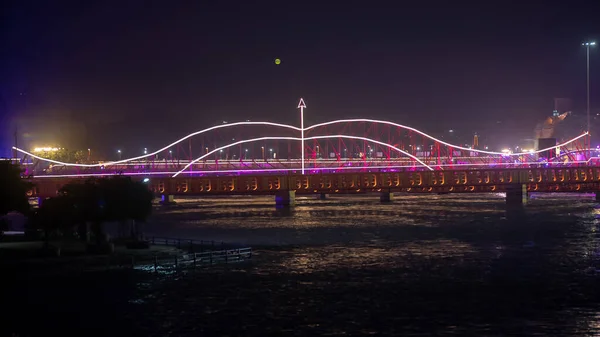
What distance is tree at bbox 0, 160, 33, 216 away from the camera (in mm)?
58875

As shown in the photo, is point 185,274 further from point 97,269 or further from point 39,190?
point 39,190

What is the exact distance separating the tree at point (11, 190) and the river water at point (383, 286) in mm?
15661

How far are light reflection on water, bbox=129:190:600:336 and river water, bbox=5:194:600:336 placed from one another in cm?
8

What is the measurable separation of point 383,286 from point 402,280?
2.58m

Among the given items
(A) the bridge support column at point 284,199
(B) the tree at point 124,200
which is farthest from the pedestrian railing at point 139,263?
(A) the bridge support column at point 284,199

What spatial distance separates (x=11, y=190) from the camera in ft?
195

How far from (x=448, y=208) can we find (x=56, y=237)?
70830 millimetres

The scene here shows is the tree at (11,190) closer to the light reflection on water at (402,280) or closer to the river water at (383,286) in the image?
the river water at (383,286)

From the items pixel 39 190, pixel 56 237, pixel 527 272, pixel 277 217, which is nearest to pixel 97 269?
pixel 56 237

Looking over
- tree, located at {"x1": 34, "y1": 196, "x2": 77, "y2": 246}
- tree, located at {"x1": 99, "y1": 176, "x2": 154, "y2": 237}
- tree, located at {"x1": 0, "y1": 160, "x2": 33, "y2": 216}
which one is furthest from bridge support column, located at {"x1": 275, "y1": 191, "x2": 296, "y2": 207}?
tree, located at {"x1": 0, "y1": 160, "x2": 33, "y2": 216}

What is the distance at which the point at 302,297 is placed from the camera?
45750mm

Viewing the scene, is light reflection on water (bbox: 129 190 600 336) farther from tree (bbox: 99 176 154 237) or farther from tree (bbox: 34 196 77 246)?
tree (bbox: 34 196 77 246)

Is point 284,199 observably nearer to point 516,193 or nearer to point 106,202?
point 516,193

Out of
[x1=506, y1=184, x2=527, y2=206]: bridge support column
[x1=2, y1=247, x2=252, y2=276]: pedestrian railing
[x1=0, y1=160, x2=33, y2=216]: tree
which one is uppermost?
[x1=0, y1=160, x2=33, y2=216]: tree
